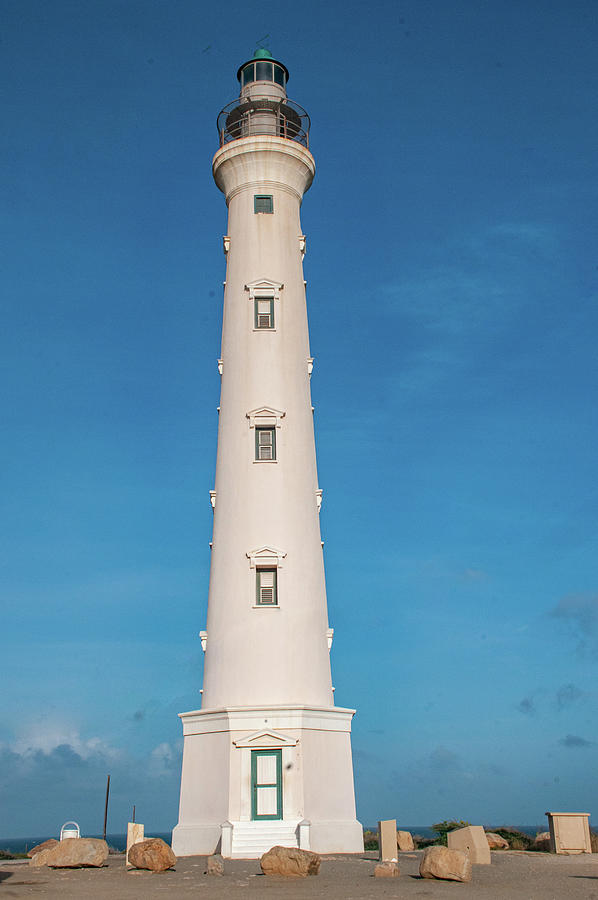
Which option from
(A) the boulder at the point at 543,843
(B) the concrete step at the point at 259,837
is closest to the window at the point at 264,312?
(B) the concrete step at the point at 259,837

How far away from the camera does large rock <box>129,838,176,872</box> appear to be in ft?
68.4

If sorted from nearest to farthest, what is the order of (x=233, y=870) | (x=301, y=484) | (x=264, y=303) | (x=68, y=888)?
(x=68, y=888) < (x=233, y=870) < (x=301, y=484) < (x=264, y=303)

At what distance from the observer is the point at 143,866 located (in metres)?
21.0

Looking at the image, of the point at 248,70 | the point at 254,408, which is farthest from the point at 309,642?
the point at 248,70

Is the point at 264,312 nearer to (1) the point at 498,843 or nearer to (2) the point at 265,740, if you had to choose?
(2) the point at 265,740

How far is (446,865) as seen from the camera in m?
18.0

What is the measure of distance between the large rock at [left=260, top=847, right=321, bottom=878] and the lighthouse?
5.55 metres

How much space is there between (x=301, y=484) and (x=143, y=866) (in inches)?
503

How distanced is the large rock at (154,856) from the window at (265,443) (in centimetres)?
1261

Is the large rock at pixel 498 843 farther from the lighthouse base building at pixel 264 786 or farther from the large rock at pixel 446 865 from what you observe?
the large rock at pixel 446 865

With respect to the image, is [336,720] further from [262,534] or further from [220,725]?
[262,534]

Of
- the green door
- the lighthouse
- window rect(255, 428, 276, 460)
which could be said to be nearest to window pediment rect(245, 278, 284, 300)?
the lighthouse

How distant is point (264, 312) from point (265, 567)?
9.23m

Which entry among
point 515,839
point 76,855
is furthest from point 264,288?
point 515,839
